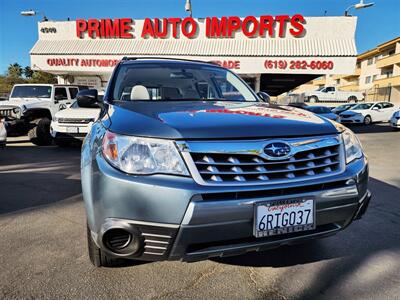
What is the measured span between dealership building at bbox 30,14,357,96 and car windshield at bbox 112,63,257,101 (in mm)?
9818

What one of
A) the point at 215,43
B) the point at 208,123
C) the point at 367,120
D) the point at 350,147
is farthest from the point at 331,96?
the point at 208,123

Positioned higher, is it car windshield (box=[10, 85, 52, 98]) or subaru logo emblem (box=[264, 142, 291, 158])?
car windshield (box=[10, 85, 52, 98])

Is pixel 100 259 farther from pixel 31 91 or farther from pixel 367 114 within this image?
pixel 367 114

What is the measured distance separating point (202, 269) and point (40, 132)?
319 inches

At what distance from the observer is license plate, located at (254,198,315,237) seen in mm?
1736

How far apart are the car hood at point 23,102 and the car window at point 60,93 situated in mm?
390

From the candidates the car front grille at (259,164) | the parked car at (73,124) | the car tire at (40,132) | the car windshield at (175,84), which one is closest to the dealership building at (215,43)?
the car tire at (40,132)

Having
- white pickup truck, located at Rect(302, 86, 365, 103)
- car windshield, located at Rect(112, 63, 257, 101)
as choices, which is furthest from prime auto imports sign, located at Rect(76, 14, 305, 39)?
white pickup truck, located at Rect(302, 86, 365, 103)

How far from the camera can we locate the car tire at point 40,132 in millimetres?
8883

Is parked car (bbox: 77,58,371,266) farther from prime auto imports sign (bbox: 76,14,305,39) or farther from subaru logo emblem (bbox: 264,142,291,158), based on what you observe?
prime auto imports sign (bbox: 76,14,305,39)

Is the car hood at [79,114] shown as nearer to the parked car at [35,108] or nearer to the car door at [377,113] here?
the parked car at [35,108]

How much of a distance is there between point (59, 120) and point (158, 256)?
703cm

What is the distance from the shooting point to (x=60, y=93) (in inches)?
400

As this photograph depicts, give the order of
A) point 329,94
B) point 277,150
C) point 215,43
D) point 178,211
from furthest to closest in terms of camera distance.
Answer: point 329,94 < point 215,43 < point 277,150 < point 178,211
